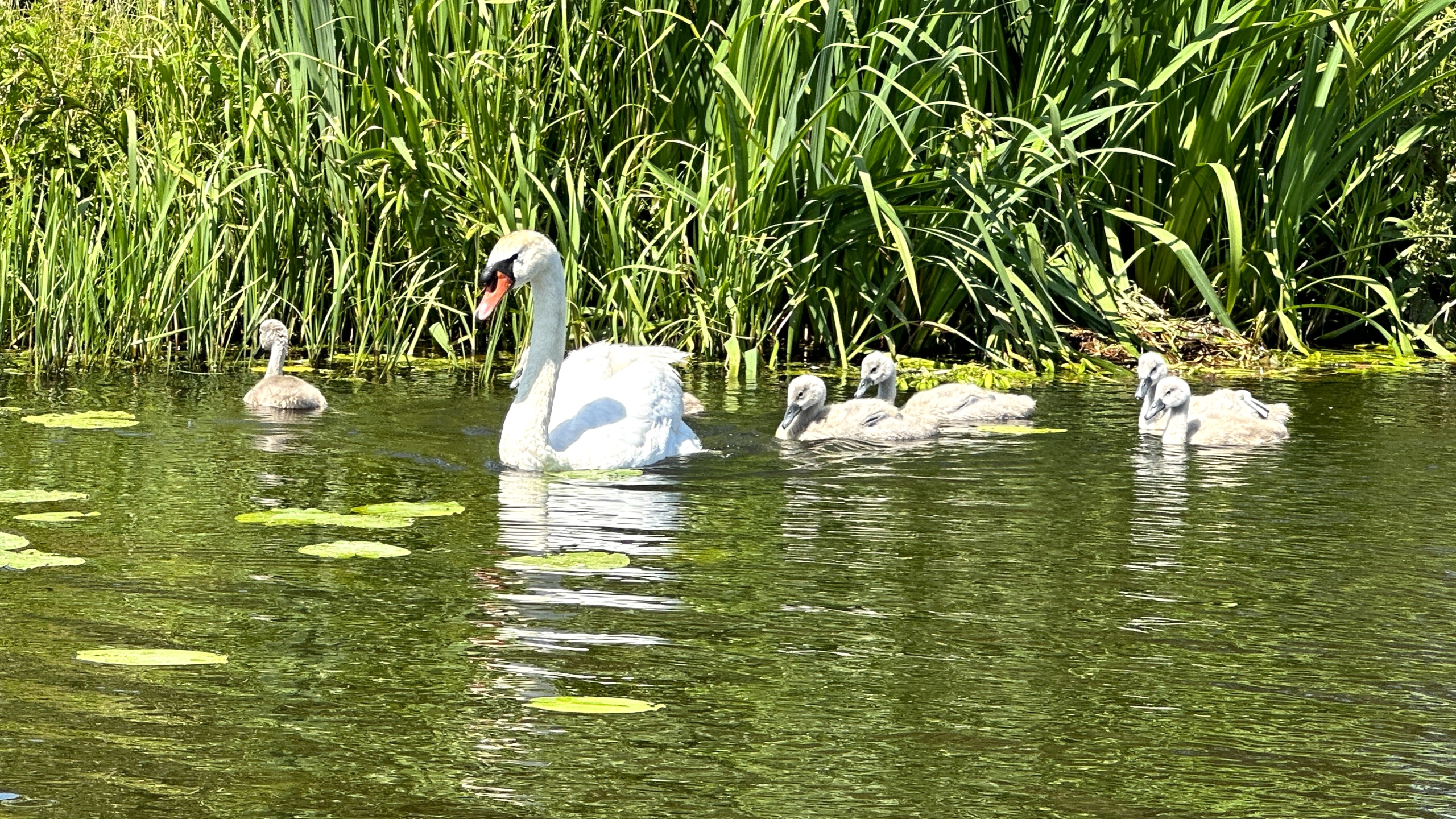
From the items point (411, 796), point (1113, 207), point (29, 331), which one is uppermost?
point (1113, 207)

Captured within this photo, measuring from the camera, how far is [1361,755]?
13.3 feet

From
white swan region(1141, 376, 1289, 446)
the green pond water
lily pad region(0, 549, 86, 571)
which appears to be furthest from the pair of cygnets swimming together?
lily pad region(0, 549, 86, 571)

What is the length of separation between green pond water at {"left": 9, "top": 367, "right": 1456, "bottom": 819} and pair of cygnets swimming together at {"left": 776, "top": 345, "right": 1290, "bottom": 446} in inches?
10.8

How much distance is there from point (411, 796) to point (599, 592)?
65.3 inches

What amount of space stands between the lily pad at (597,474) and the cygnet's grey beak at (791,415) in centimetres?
84

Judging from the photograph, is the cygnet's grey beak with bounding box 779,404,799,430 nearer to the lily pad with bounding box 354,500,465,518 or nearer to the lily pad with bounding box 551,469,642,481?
the lily pad with bounding box 551,469,642,481

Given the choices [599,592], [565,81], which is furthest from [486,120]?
[599,592]

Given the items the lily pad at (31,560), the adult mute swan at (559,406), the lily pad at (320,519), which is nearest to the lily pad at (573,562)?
the lily pad at (320,519)

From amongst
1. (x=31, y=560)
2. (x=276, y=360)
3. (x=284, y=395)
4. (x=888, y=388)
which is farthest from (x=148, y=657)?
(x=888, y=388)

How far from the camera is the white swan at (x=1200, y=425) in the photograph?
324 inches

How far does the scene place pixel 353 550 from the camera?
19.3ft

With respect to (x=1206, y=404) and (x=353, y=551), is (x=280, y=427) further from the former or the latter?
(x=1206, y=404)

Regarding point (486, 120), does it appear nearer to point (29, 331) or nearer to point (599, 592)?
point (29, 331)

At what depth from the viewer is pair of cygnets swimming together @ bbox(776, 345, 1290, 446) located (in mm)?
8281
